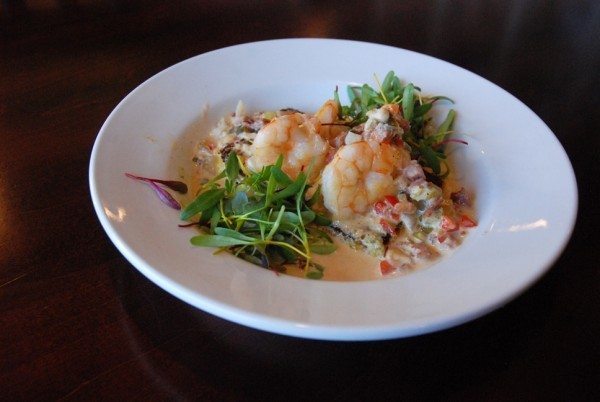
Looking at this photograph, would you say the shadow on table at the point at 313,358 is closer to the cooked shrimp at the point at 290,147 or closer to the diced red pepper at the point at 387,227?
the diced red pepper at the point at 387,227

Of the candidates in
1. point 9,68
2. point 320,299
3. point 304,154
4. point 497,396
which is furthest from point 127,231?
point 9,68

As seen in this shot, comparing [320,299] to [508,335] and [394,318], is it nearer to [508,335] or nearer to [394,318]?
[394,318]

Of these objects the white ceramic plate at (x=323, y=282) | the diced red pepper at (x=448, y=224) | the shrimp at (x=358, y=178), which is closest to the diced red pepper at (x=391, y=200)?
the shrimp at (x=358, y=178)

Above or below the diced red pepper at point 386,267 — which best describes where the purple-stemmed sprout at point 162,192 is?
above

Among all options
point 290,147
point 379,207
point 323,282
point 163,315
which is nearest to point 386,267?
point 379,207

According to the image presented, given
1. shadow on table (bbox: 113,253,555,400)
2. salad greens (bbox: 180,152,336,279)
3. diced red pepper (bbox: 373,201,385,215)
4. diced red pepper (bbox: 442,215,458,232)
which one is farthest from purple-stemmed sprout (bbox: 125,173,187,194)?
diced red pepper (bbox: 442,215,458,232)

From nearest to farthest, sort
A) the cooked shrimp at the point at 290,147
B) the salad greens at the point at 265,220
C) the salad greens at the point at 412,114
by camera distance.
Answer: the salad greens at the point at 265,220, the cooked shrimp at the point at 290,147, the salad greens at the point at 412,114
